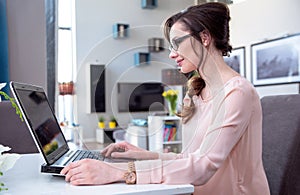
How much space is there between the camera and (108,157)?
3.11ft

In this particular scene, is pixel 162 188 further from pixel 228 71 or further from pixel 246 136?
pixel 228 71

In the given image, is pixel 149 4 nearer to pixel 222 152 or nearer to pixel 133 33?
pixel 133 33

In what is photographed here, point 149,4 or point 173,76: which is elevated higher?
point 149,4

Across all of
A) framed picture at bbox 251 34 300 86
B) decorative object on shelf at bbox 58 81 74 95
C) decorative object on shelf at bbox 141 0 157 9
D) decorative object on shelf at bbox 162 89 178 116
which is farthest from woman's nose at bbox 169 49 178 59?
decorative object on shelf at bbox 141 0 157 9

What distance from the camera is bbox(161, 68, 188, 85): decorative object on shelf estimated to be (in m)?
0.89

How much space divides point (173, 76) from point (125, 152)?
268mm

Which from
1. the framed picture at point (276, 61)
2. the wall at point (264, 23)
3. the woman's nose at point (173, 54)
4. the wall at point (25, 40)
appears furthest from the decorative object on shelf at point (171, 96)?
the framed picture at point (276, 61)

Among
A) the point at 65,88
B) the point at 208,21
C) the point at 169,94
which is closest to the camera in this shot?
the point at 208,21

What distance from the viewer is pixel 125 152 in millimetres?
946

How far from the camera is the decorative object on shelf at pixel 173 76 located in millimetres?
893

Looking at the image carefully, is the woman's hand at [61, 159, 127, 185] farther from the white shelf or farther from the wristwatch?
the white shelf

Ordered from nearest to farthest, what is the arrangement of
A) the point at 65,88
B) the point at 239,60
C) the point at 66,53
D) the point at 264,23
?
1. the point at 264,23
2. the point at 239,60
3. the point at 65,88
4. the point at 66,53

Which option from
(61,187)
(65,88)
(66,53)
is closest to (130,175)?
(61,187)

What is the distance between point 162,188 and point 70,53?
232 inches
